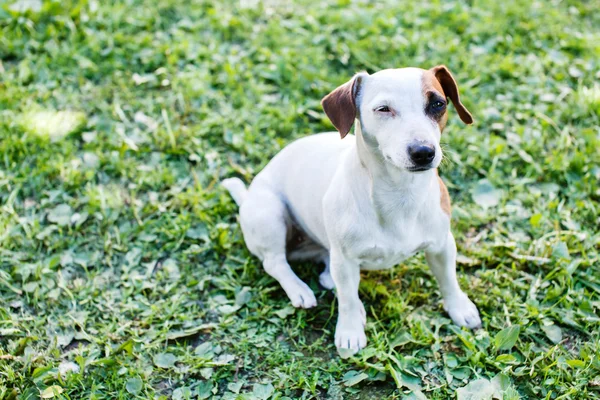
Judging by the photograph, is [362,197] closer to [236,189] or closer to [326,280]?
[326,280]

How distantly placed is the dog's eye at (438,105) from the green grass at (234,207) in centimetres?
131

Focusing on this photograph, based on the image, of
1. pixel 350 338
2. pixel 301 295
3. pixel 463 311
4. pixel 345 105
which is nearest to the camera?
pixel 345 105

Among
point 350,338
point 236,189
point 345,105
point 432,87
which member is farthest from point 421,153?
point 236,189

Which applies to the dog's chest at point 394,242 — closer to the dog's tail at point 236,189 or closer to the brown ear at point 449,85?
the brown ear at point 449,85

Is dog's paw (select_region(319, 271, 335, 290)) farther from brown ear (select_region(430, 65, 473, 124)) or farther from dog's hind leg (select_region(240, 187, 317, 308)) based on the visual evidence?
brown ear (select_region(430, 65, 473, 124))

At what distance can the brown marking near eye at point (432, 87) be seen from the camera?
120 inches

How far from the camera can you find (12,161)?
16.5 feet

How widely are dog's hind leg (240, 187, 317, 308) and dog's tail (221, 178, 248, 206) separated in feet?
1.34

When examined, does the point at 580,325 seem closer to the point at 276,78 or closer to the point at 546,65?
the point at 546,65

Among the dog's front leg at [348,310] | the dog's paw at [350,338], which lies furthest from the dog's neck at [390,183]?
the dog's paw at [350,338]

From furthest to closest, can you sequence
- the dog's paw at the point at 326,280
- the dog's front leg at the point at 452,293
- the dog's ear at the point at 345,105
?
the dog's paw at the point at 326,280, the dog's front leg at the point at 452,293, the dog's ear at the point at 345,105

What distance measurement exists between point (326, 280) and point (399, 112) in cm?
143

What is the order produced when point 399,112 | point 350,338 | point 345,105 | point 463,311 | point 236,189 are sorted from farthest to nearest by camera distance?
point 236,189
point 463,311
point 350,338
point 345,105
point 399,112

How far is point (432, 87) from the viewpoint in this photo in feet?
10.1
